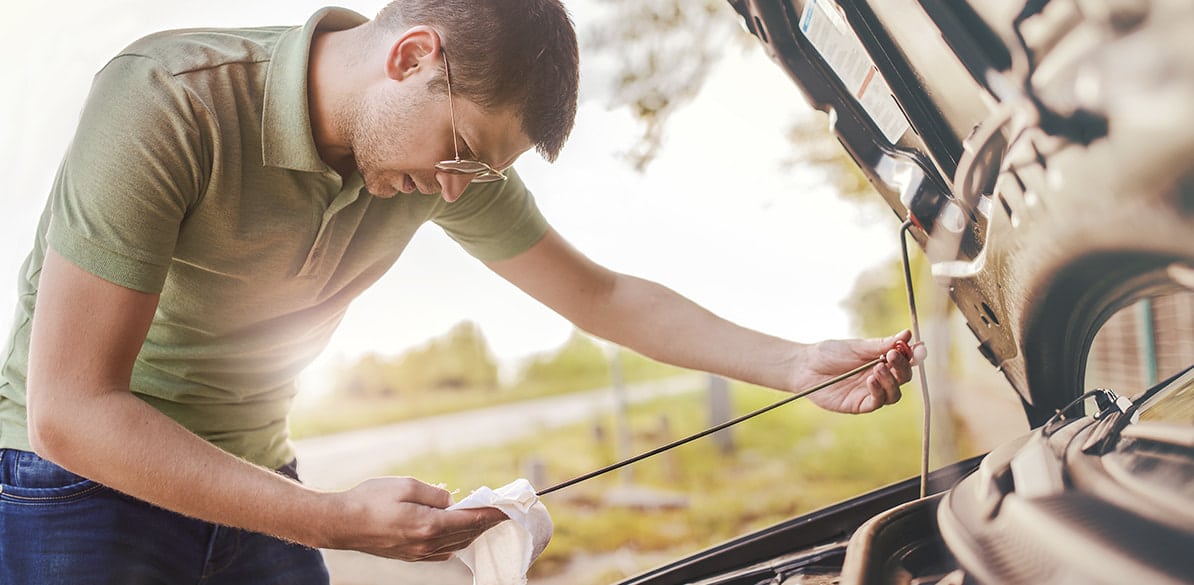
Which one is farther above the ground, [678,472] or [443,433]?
[443,433]

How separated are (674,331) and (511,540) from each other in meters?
0.46

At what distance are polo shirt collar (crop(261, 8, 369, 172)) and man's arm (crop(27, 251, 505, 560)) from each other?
0.81ft

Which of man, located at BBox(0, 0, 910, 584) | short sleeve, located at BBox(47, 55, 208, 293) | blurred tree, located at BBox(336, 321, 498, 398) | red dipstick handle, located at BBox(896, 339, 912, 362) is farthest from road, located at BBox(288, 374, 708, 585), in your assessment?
short sleeve, located at BBox(47, 55, 208, 293)

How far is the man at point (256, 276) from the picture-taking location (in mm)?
997

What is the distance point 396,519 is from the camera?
996mm

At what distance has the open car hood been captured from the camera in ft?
2.35

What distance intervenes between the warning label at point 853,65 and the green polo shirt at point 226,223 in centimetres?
53

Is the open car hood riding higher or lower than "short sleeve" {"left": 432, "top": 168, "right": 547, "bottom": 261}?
lower

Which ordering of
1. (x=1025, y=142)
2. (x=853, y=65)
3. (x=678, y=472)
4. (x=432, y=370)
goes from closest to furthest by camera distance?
(x=1025, y=142), (x=853, y=65), (x=432, y=370), (x=678, y=472)

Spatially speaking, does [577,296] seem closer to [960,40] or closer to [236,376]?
[236,376]

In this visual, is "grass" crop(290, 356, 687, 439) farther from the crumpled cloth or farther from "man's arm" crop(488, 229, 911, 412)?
the crumpled cloth

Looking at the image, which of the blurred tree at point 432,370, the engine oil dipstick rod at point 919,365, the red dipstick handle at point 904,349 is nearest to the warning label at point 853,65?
the engine oil dipstick rod at point 919,365

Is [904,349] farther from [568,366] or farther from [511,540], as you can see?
[568,366]

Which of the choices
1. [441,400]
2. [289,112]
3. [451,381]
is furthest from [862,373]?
[441,400]
